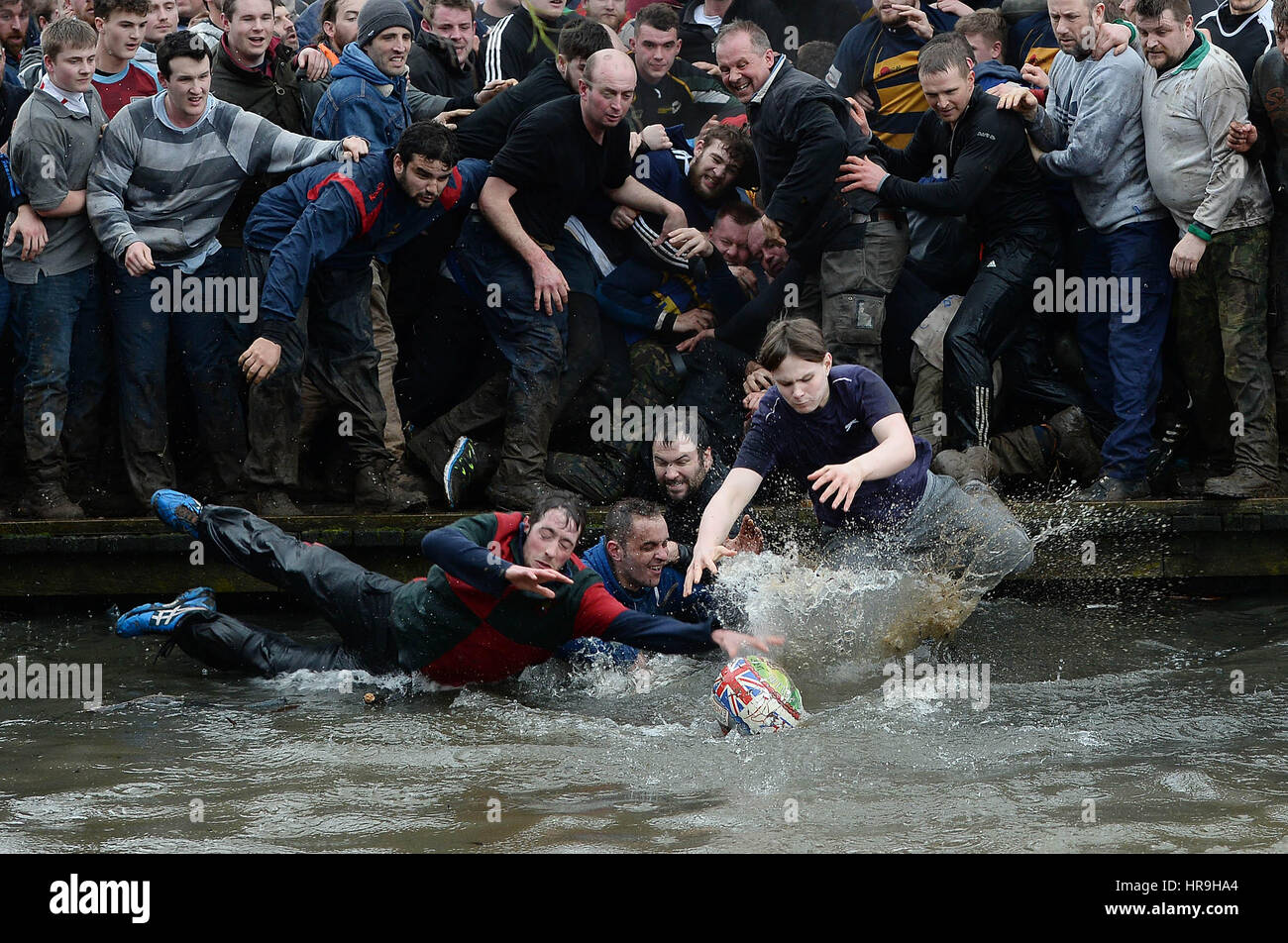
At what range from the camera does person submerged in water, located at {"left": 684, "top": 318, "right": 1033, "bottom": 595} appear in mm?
6703

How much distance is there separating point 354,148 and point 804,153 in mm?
2666

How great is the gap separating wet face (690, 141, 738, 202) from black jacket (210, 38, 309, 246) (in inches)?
99.6

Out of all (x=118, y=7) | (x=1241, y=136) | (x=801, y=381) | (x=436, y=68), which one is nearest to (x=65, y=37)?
(x=118, y=7)

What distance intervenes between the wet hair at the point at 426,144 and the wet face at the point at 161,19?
6.29ft

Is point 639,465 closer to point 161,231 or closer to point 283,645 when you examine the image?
point 283,645

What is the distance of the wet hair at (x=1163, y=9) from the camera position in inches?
324

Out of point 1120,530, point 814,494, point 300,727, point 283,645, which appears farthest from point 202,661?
point 1120,530

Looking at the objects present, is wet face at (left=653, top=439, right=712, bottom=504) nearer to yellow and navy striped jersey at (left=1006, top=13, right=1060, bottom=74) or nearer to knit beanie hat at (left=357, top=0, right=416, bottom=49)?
knit beanie hat at (left=357, top=0, right=416, bottom=49)

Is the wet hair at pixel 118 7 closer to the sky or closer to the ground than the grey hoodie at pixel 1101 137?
closer to the sky

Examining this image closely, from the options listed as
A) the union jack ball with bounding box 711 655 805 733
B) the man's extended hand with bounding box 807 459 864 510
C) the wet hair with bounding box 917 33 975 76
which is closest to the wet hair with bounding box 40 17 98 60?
the wet hair with bounding box 917 33 975 76

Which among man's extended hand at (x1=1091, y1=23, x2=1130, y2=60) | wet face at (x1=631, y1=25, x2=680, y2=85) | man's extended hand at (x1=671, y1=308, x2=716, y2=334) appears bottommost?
man's extended hand at (x1=671, y1=308, x2=716, y2=334)

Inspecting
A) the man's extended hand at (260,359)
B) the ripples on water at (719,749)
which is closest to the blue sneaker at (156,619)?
the ripples on water at (719,749)

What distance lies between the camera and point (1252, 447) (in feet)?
28.0

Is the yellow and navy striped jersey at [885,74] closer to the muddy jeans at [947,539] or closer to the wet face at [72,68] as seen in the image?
the muddy jeans at [947,539]
